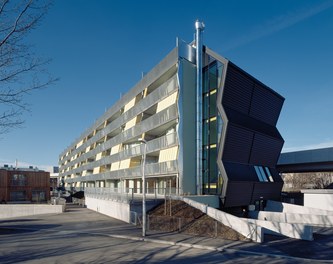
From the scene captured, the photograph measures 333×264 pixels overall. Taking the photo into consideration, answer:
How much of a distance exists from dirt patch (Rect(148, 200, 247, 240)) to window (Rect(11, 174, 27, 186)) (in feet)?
148

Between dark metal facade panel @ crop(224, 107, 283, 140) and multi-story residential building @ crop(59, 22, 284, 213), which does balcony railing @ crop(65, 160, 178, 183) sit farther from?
dark metal facade panel @ crop(224, 107, 283, 140)

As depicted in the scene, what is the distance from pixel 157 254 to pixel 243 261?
3920mm

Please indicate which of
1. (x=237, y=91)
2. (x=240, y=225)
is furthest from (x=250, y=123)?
(x=240, y=225)

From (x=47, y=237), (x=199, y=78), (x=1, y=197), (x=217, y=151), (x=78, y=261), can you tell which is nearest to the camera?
(x=78, y=261)

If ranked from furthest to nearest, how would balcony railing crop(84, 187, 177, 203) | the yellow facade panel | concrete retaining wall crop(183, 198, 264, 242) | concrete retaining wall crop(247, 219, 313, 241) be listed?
the yellow facade panel < balcony railing crop(84, 187, 177, 203) < concrete retaining wall crop(247, 219, 313, 241) < concrete retaining wall crop(183, 198, 264, 242)

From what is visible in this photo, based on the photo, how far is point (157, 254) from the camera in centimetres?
1416

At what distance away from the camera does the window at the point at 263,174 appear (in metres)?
32.1

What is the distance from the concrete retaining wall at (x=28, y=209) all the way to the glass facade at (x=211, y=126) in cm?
1741

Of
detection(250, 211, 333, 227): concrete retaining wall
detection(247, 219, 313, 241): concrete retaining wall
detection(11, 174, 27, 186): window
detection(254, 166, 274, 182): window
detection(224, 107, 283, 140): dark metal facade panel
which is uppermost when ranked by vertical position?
detection(224, 107, 283, 140): dark metal facade panel

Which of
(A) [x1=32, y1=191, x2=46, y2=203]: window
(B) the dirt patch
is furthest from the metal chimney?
(A) [x1=32, y1=191, x2=46, y2=203]: window

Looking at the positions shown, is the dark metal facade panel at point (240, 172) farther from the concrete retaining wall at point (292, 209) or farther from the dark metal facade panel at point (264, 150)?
the concrete retaining wall at point (292, 209)

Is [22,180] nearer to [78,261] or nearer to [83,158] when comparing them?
[83,158]

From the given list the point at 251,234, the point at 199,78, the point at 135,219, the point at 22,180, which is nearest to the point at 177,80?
the point at 199,78

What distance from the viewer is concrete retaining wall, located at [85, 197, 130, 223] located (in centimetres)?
2417
